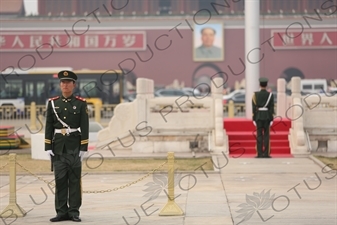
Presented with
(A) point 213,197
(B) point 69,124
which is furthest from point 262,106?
(B) point 69,124

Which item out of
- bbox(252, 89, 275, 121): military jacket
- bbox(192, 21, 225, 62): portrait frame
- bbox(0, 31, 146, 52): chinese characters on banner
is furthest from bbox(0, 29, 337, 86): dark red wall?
bbox(252, 89, 275, 121): military jacket

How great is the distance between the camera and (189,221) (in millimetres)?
8344

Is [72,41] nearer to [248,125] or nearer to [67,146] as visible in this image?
[248,125]

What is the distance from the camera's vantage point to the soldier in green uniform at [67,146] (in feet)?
27.1

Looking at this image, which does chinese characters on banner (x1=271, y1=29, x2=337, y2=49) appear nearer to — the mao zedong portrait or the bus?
the mao zedong portrait

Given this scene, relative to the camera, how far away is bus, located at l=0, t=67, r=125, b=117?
113 ft

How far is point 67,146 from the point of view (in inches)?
325

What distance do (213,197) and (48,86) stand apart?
25450 millimetres

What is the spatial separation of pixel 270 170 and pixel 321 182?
1564 millimetres

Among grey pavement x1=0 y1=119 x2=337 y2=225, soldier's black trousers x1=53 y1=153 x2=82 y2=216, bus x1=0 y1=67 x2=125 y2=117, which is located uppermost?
bus x1=0 y1=67 x2=125 y2=117

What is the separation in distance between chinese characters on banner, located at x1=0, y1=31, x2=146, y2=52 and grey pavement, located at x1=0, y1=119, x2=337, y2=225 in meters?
26.9

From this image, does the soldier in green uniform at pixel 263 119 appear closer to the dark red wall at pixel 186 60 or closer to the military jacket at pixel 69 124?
the military jacket at pixel 69 124

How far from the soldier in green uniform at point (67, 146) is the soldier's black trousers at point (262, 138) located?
6.82 meters

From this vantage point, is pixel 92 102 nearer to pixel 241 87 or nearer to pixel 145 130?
pixel 241 87
